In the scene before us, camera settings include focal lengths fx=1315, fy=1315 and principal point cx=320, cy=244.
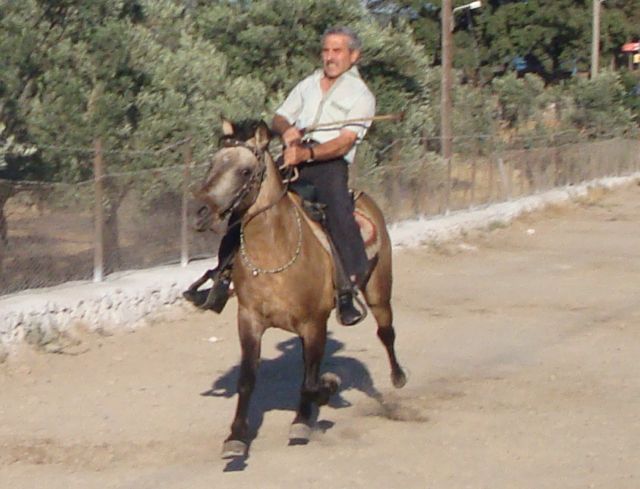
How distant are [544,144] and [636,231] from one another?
6.13 metres

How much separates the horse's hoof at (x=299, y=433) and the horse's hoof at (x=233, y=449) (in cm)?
50

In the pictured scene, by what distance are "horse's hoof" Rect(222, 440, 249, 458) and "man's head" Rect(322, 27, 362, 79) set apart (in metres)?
2.50

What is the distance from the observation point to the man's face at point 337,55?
8.55m

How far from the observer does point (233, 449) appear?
25.2 feet

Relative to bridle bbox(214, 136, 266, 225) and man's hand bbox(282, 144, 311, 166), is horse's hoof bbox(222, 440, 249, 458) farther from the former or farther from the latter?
man's hand bbox(282, 144, 311, 166)

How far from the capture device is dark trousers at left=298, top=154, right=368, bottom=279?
27.9 ft

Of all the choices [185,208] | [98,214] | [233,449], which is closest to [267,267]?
[233,449]

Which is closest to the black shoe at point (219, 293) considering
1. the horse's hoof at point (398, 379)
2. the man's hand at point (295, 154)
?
the man's hand at point (295, 154)

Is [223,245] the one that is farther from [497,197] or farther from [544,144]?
[544,144]

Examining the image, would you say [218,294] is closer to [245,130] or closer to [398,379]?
[245,130]

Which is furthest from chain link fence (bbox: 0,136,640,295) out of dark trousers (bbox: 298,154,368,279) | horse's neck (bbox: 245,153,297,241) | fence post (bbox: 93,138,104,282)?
horse's neck (bbox: 245,153,297,241)

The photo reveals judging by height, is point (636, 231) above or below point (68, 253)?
below

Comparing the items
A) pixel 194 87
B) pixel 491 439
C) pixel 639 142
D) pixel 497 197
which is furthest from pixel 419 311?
pixel 639 142

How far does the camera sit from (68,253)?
12.5 metres
